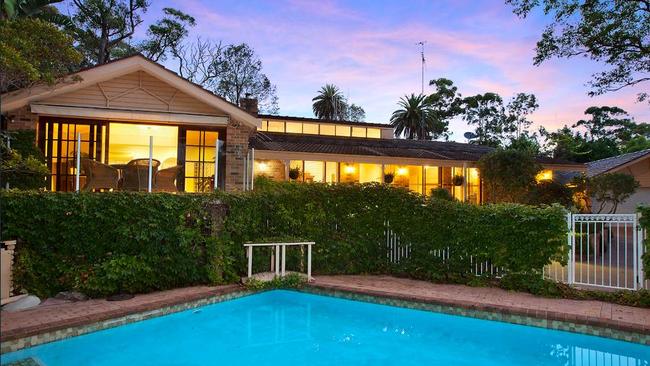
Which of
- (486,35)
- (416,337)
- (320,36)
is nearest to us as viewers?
(416,337)

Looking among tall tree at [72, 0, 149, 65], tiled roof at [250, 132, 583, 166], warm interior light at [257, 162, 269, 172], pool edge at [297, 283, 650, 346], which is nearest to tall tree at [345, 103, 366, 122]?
tall tree at [72, 0, 149, 65]

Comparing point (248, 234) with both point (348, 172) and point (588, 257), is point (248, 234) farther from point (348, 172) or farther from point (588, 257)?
point (348, 172)

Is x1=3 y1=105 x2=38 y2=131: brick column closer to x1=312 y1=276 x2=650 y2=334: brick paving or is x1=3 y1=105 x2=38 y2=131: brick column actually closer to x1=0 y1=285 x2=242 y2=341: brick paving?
x1=0 y1=285 x2=242 y2=341: brick paving

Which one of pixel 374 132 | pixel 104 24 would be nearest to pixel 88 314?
pixel 374 132

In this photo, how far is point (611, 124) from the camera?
5231 cm

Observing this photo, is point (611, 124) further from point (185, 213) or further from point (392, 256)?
point (185, 213)

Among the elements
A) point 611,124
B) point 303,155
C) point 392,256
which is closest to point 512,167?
point 303,155

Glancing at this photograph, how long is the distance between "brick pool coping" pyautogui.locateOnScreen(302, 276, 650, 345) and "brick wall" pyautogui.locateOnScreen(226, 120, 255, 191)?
166 inches

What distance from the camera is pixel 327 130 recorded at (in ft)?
84.9

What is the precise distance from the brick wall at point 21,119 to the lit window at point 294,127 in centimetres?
1452

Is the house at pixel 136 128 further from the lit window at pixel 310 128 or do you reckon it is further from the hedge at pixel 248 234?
the lit window at pixel 310 128

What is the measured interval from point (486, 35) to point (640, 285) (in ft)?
45.3

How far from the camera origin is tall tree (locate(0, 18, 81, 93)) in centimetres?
771

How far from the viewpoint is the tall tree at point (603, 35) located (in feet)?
45.0
